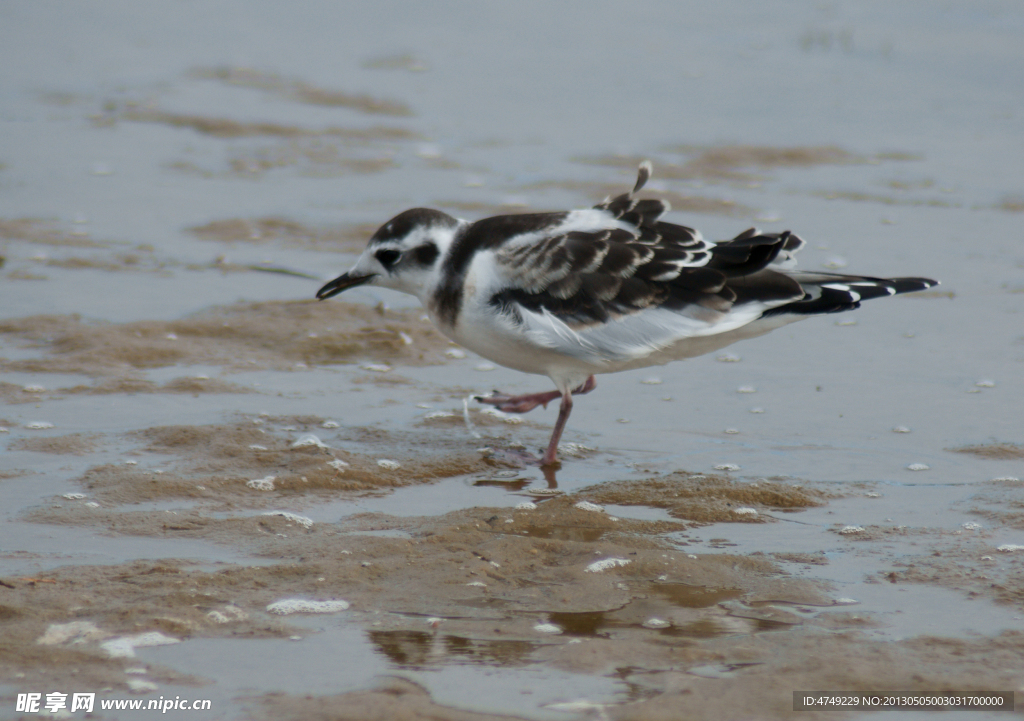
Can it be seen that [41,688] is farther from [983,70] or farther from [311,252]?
[983,70]

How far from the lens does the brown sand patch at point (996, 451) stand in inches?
249

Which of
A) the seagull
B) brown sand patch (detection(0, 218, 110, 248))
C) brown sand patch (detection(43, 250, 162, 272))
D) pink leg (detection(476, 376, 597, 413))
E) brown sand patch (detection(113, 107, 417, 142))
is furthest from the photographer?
brown sand patch (detection(113, 107, 417, 142))

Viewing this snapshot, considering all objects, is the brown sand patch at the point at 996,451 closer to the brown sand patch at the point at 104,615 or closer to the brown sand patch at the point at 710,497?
the brown sand patch at the point at 710,497

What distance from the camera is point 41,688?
3.85 m

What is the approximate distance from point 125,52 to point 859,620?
15384 mm

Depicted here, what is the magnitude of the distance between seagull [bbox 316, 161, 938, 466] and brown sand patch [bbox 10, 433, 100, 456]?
1.95 metres

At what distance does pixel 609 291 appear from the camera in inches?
244

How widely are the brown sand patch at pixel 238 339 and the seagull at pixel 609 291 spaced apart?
1.62 metres

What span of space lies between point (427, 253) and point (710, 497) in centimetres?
199

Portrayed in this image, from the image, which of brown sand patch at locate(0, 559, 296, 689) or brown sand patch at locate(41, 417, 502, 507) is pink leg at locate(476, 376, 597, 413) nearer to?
brown sand patch at locate(41, 417, 502, 507)

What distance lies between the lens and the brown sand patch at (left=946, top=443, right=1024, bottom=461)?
634 centimetres

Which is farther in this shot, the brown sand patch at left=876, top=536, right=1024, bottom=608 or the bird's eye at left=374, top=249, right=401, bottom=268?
the bird's eye at left=374, top=249, right=401, bottom=268

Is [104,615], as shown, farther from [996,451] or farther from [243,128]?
[243,128]

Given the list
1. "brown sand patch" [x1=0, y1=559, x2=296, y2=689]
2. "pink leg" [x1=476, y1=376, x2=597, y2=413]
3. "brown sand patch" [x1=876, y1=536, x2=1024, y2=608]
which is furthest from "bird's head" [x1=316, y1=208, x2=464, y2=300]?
"brown sand patch" [x1=876, y1=536, x2=1024, y2=608]
